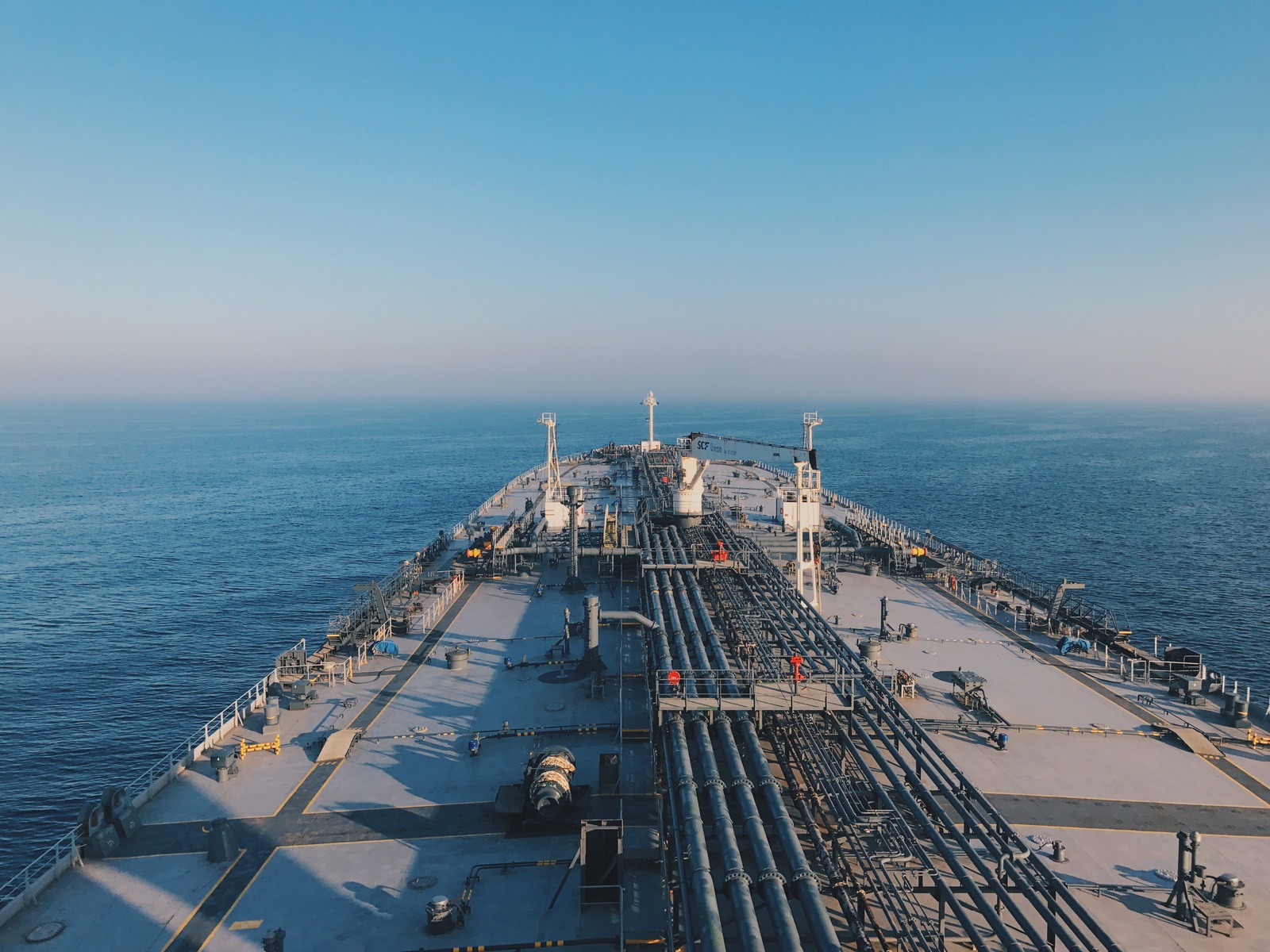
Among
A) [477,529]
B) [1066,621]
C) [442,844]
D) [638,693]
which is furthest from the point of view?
[477,529]

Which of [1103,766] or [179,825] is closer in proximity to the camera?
[179,825]

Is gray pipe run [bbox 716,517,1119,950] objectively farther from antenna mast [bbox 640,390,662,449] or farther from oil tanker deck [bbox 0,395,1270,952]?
antenna mast [bbox 640,390,662,449]

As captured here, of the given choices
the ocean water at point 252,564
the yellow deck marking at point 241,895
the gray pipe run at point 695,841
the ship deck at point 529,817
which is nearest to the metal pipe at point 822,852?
the ship deck at point 529,817

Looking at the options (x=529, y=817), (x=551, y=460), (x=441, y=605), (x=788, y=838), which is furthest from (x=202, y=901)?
(x=551, y=460)

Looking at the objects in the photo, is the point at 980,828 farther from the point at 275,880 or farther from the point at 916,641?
the point at 916,641

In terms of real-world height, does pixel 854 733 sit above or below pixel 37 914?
above

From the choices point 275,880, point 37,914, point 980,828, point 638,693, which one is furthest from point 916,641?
point 37,914

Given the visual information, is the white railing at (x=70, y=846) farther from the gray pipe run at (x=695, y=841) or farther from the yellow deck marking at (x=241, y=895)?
the gray pipe run at (x=695, y=841)
